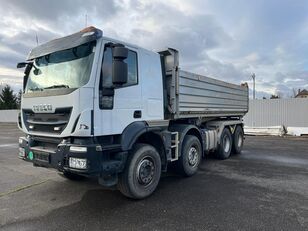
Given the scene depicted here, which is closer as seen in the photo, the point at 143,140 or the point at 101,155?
the point at 101,155

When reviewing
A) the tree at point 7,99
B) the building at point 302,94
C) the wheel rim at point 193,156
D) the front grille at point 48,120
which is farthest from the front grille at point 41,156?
the building at point 302,94

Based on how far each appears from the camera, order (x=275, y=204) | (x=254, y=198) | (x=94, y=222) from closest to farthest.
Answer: (x=94, y=222)
(x=275, y=204)
(x=254, y=198)

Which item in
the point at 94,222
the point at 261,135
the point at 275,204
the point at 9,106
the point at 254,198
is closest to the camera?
the point at 94,222

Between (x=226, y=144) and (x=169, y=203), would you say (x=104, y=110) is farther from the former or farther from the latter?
(x=226, y=144)

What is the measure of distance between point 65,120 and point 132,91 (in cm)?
128

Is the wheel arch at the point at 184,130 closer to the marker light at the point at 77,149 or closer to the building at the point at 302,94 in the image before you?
the marker light at the point at 77,149

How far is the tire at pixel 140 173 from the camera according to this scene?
4.74 metres

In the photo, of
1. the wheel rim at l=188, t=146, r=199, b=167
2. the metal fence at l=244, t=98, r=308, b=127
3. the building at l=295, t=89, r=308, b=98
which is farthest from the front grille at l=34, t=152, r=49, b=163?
the building at l=295, t=89, r=308, b=98

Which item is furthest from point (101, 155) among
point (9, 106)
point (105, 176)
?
point (9, 106)

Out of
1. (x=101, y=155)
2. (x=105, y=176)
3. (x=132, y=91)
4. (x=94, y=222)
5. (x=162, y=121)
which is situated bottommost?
(x=94, y=222)

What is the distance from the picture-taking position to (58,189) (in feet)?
18.6

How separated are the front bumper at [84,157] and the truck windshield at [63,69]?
0.97 metres

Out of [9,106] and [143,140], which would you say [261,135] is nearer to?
[143,140]

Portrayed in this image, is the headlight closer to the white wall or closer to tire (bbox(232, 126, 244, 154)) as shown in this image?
tire (bbox(232, 126, 244, 154))
